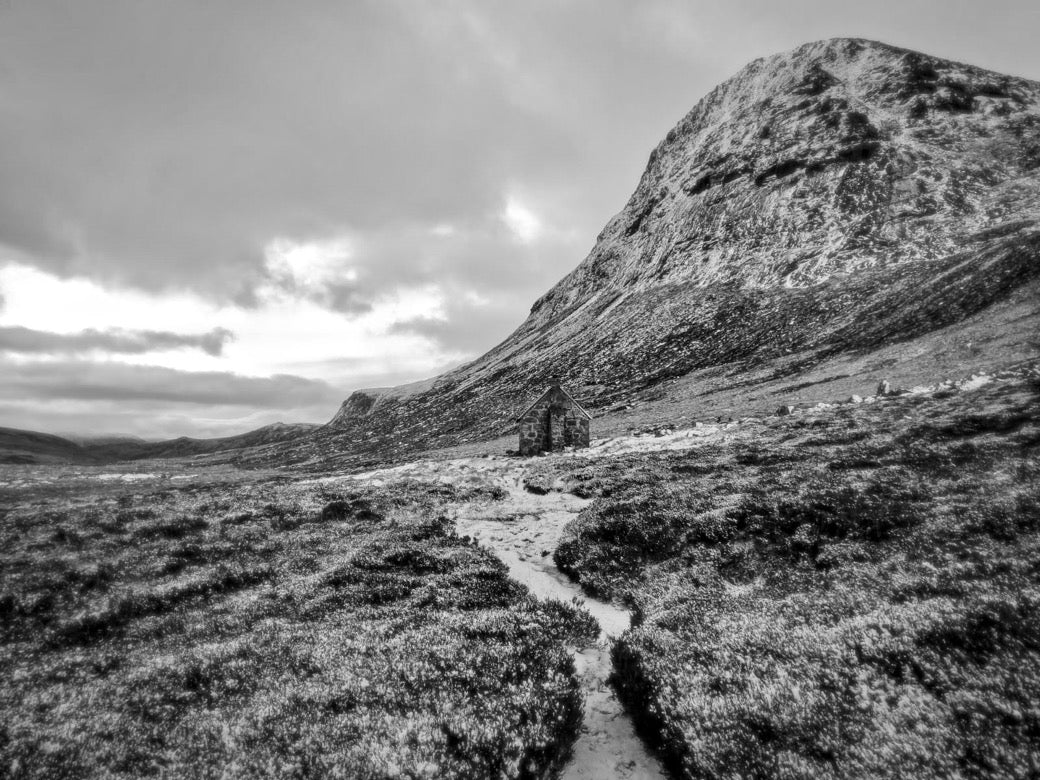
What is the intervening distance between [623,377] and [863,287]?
137 feet


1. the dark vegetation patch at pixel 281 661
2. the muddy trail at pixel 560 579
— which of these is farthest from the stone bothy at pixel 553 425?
the dark vegetation patch at pixel 281 661

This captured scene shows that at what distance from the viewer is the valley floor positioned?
616cm

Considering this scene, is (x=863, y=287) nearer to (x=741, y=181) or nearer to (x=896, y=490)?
(x=741, y=181)

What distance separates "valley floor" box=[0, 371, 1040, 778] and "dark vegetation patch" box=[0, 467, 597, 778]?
53 mm

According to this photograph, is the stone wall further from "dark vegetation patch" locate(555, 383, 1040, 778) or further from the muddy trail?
"dark vegetation patch" locate(555, 383, 1040, 778)

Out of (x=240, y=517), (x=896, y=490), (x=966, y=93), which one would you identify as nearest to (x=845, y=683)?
(x=896, y=490)

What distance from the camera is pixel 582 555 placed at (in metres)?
15.3

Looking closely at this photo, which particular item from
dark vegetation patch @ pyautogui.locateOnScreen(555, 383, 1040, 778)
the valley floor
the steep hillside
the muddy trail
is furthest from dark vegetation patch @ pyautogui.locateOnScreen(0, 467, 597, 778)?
the steep hillside

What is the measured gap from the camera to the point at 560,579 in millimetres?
14602

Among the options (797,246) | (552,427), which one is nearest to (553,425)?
(552,427)

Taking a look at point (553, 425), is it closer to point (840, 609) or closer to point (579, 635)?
point (579, 635)

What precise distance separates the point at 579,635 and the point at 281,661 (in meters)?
5.90

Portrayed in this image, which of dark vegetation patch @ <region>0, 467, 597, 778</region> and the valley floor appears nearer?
the valley floor

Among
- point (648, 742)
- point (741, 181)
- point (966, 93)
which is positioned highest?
point (966, 93)
